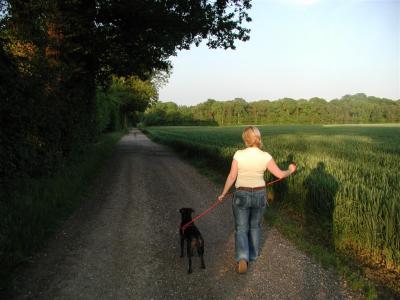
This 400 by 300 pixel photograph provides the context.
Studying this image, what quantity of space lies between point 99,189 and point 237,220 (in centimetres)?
680

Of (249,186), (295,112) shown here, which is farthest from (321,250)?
(295,112)

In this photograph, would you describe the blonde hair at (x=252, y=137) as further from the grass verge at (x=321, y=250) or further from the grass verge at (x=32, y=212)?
the grass verge at (x=32, y=212)

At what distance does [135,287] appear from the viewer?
→ 160 inches

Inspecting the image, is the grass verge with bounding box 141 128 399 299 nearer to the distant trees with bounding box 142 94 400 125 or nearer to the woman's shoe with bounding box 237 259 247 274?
the woman's shoe with bounding box 237 259 247 274

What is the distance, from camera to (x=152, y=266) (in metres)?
4.69

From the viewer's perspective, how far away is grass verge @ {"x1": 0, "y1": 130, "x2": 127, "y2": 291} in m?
4.71

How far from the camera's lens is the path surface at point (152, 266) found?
397 centimetres

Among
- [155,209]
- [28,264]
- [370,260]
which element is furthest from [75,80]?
[370,260]

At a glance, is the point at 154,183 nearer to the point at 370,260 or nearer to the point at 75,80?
the point at 75,80

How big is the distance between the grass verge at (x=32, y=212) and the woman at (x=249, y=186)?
3296 mm

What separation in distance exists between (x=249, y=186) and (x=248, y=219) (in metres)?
Result: 0.56

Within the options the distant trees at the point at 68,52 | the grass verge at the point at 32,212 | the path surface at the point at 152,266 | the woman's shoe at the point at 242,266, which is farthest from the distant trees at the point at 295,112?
the woman's shoe at the point at 242,266

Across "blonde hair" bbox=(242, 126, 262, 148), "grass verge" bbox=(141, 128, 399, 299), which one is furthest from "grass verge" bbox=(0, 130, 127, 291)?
"grass verge" bbox=(141, 128, 399, 299)

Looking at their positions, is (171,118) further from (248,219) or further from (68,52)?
(248,219)
